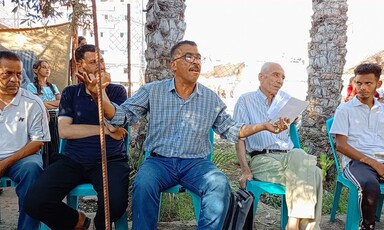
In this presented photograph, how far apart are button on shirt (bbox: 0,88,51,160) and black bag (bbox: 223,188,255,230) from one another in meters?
1.59

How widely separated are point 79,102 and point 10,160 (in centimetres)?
68

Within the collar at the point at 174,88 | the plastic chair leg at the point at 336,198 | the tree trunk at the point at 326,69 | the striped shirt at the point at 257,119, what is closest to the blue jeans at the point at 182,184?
the collar at the point at 174,88

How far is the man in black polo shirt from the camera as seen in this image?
8.95 feet

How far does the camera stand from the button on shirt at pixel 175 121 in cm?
310

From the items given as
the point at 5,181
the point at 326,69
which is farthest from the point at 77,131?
the point at 326,69

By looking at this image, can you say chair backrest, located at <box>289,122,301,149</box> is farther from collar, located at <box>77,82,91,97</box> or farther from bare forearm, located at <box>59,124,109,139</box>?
collar, located at <box>77,82,91,97</box>

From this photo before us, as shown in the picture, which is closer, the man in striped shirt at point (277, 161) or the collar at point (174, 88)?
the man in striped shirt at point (277, 161)

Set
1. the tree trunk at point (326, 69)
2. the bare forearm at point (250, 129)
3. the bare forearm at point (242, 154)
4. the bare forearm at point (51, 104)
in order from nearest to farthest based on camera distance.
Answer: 1. the bare forearm at point (250, 129)
2. the bare forearm at point (242, 154)
3. the bare forearm at point (51, 104)
4. the tree trunk at point (326, 69)

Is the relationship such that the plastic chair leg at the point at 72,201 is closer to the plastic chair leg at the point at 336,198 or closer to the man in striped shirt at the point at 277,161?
the man in striped shirt at the point at 277,161

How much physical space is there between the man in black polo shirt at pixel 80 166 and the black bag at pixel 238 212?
0.75 m

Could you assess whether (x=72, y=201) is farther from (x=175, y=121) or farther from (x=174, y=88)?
(x=174, y=88)

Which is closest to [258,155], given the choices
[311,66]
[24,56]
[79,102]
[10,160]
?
[79,102]

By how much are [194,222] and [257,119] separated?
3.80 feet

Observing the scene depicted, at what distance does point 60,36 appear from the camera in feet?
24.9
